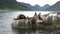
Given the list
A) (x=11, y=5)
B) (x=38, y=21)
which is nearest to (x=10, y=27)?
(x=11, y=5)

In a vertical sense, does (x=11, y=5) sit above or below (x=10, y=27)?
above

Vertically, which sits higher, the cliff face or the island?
the cliff face

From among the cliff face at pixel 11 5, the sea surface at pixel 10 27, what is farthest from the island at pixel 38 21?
the cliff face at pixel 11 5

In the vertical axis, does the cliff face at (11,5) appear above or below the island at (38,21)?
above

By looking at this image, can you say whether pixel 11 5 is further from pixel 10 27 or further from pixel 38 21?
pixel 38 21

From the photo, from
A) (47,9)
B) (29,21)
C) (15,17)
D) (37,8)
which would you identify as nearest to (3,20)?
(15,17)

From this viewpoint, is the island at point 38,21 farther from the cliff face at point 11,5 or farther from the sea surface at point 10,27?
the cliff face at point 11,5

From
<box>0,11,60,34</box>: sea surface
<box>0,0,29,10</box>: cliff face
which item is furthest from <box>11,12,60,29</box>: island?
<box>0,0,29,10</box>: cliff face

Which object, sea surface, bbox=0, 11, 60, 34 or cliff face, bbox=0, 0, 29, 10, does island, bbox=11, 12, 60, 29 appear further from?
cliff face, bbox=0, 0, 29, 10

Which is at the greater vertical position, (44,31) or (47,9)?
(47,9)

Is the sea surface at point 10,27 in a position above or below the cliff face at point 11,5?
below

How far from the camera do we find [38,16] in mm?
2902

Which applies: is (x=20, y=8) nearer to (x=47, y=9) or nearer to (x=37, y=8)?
(x=37, y=8)

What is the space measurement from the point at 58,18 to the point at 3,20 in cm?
104
